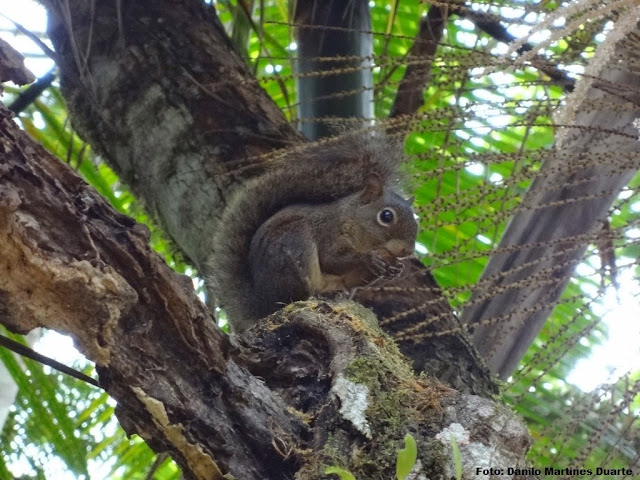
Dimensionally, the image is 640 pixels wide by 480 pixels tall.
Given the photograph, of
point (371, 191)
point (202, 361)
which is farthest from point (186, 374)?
point (371, 191)

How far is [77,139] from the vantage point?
254 cm

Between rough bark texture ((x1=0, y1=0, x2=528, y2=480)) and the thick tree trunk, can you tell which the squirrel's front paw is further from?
rough bark texture ((x1=0, y1=0, x2=528, y2=480))

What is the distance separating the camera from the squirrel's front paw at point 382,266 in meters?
2.34

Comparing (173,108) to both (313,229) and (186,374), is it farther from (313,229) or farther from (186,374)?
(186,374)

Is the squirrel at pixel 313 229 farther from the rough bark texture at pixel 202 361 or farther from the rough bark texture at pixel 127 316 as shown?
the rough bark texture at pixel 127 316

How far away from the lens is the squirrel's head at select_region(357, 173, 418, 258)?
8.45 feet

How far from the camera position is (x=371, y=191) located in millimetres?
2582

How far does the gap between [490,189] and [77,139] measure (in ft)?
5.40

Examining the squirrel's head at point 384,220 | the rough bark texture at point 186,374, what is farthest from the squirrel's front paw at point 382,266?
the rough bark texture at point 186,374

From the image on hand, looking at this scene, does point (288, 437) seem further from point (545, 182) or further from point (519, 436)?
point (545, 182)

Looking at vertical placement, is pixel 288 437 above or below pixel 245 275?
below

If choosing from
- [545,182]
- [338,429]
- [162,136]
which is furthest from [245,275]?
[338,429]

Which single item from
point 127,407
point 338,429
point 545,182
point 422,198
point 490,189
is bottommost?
point 127,407

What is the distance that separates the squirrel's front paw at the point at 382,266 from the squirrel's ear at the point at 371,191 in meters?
0.20
